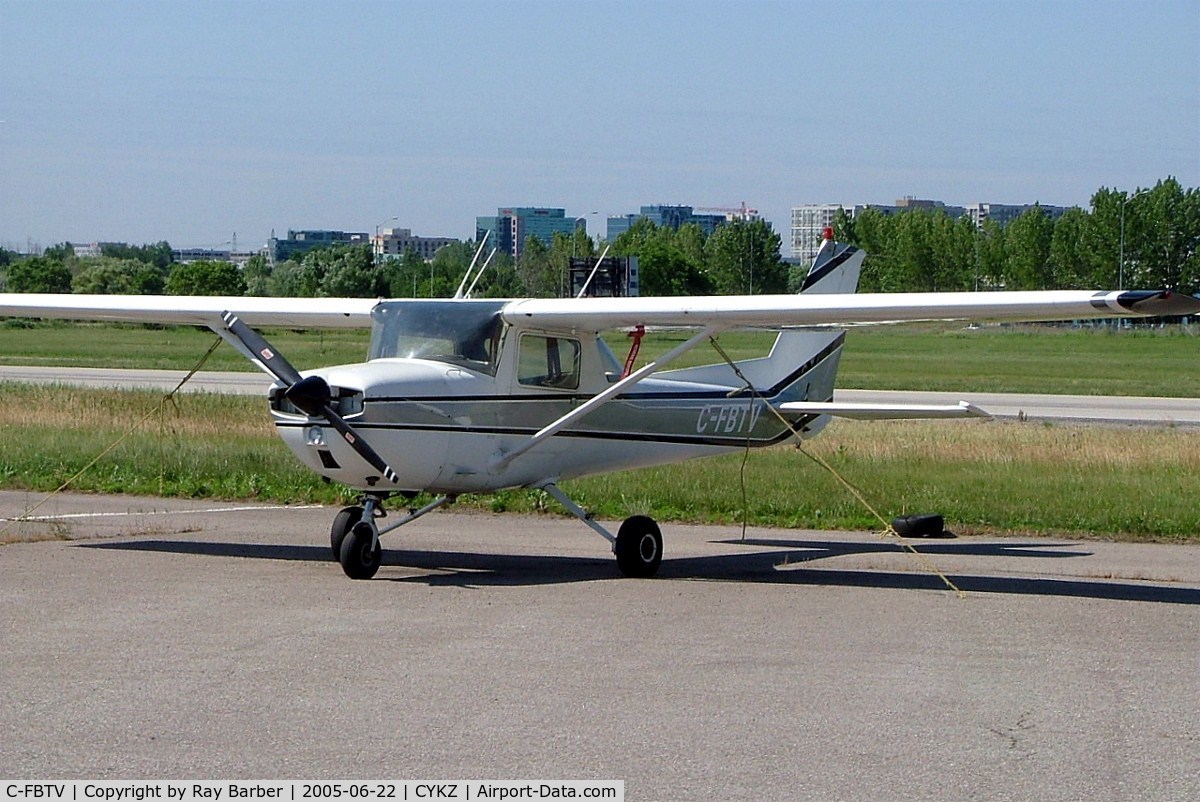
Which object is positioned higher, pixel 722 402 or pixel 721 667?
pixel 722 402

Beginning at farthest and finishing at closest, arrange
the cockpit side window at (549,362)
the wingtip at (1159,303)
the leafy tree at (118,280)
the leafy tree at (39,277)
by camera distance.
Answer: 1. the leafy tree at (118,280)
2. the leafy tree at (39,277)
3. the cockpit side window at (549,362)
4. the wingtip at (1159,303)

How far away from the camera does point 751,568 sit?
43.2 feet

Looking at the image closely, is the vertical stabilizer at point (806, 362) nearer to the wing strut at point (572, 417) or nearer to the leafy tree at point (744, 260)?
the wing strut at point (572, 417)

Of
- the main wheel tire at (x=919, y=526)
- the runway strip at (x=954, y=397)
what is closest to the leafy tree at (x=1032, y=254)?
the runway strip at (x=954, y=397)

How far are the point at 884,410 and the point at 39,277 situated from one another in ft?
260

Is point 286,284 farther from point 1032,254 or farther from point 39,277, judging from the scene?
point 1032,254

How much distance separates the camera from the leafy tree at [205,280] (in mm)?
72812

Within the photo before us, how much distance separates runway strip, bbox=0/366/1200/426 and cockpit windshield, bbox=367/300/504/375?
18.2 m

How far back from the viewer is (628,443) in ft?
44.9

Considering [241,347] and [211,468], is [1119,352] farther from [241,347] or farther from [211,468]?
[241,347]

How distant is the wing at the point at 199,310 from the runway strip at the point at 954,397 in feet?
58.3

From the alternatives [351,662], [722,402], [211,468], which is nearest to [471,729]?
[351,662]

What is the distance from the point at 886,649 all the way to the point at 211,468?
11932 mm

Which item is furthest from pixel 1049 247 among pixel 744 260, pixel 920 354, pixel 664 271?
pixel 664 271
